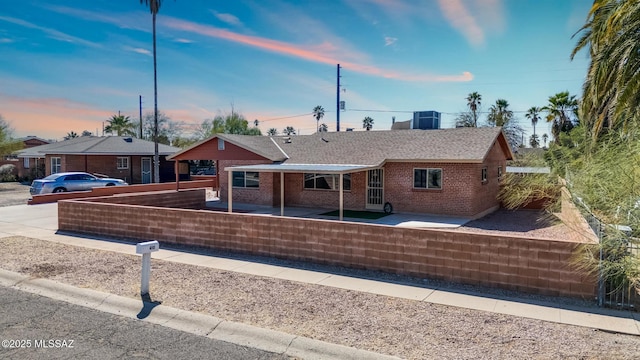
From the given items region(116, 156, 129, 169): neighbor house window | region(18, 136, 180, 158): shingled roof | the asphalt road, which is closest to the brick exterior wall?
the asphalt road

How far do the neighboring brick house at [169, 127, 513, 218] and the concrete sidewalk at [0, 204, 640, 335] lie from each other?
745 cm

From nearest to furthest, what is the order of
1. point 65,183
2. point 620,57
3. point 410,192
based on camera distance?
point 620,57 < point 410,192 < point 65,183

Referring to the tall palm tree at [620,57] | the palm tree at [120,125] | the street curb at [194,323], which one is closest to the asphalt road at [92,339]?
the street curb at [194,323]

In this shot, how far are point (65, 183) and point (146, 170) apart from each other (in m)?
10.8

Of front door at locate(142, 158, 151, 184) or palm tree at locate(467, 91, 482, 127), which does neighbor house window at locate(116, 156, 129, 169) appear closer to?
front door at locate(142, 158, 151, 184)

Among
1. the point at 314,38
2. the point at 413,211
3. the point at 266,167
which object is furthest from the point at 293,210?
the point at 314,38

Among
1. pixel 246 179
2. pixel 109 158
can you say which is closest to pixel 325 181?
pixel 246 179

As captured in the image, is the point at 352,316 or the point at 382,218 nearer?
the point at 352,316

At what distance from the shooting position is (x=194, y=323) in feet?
21.2

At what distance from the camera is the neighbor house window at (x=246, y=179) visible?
22.9 m

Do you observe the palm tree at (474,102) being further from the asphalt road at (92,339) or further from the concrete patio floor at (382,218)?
the asphalt road at (92,339)

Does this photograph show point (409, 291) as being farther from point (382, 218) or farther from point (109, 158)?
point (109, 158)

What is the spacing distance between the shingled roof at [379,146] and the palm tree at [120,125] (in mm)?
47178

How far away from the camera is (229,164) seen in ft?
80.1
